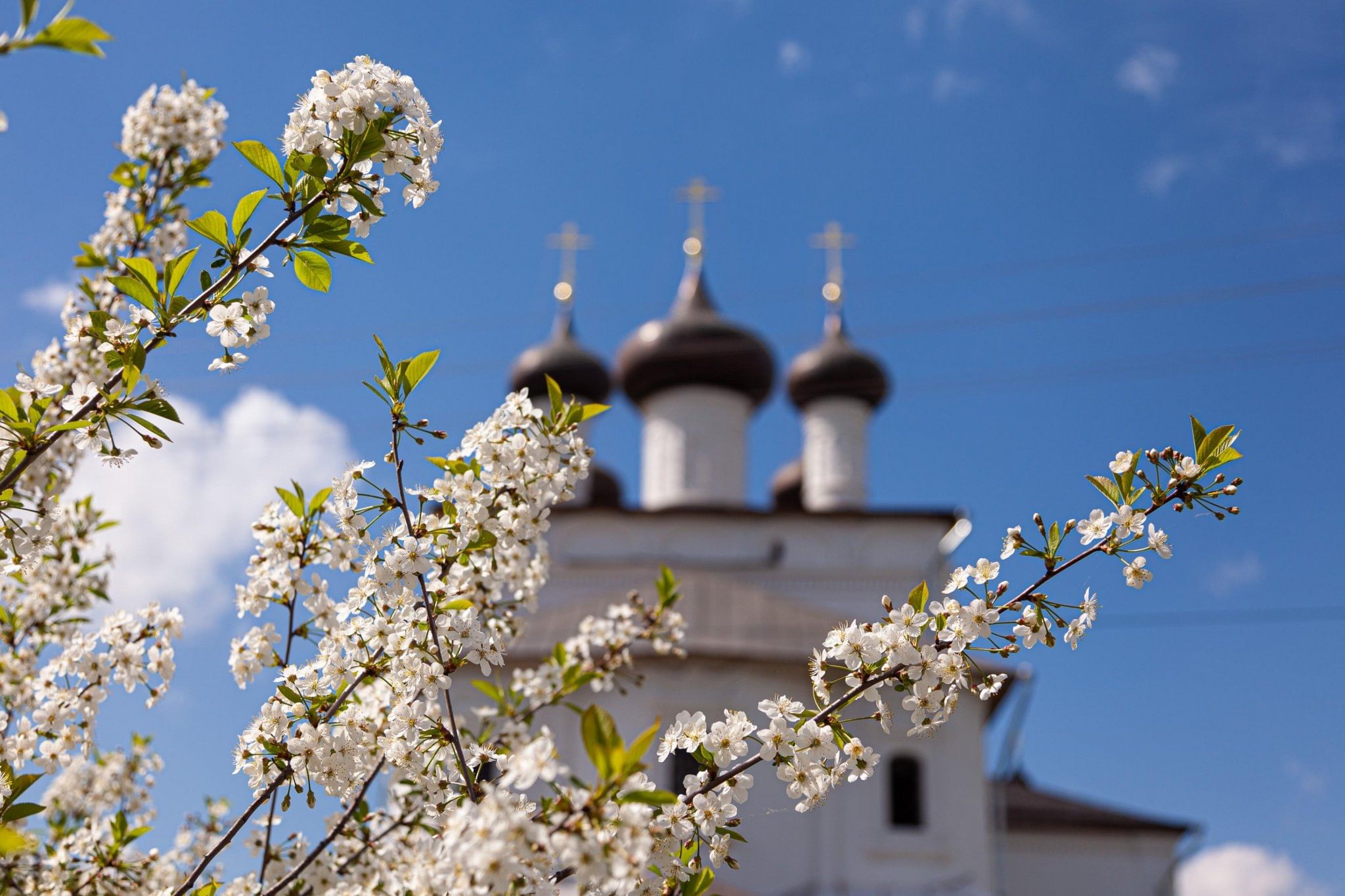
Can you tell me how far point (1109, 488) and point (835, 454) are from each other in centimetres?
2053

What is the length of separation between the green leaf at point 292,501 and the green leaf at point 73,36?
173 cm

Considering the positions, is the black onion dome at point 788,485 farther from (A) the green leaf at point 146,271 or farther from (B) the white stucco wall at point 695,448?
(A) the green leaf at point 146,271

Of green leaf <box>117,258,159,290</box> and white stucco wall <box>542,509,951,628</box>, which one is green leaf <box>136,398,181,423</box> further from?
white stucco wall <box>542,509,951,628</box>

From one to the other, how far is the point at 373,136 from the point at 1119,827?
21.7 m

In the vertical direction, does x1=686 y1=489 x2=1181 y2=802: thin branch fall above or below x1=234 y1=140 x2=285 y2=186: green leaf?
below

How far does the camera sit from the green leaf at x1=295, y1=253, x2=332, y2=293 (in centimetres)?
273

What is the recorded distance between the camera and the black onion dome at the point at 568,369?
81.7 ft

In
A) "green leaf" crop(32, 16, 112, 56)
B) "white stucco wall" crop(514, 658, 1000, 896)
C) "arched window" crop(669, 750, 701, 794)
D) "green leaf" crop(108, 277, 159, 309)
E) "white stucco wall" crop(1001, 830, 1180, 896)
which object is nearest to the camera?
"green leaf" crop(32, 16, 112, 56)

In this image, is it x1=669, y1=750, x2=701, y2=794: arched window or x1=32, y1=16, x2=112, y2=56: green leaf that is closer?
x1=32, y1=16, x2=112, y2=56: green leaf

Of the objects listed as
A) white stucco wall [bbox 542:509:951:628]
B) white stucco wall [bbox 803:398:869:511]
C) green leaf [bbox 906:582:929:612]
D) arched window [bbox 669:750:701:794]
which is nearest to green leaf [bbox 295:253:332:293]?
green leaf [bbox 906:582:929:612]

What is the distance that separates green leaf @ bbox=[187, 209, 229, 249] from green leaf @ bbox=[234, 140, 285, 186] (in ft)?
0.44

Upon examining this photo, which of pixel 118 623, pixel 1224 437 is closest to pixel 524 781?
pixel 1224 437

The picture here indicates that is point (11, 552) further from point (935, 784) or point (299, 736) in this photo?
point (935, 784)

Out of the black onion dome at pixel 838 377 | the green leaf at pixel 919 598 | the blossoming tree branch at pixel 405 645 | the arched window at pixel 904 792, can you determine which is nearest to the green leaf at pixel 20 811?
the blossoming tree branch at pixel 405 645
